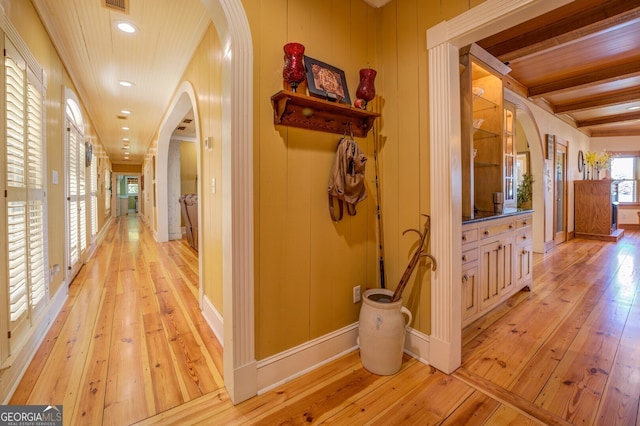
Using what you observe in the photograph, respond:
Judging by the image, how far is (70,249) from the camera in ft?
11.0

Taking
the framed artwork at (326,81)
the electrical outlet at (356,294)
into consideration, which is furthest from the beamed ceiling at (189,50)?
the electrical outlet at (356,294)

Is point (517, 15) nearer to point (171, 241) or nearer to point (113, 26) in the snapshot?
point (113, 26)

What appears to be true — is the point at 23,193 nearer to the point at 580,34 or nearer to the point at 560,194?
the point at 580,34

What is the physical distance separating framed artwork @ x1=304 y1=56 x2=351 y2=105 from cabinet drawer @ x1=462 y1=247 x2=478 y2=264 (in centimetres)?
143

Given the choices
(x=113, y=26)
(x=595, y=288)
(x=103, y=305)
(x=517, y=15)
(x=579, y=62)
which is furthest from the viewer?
(x=579, y=62)

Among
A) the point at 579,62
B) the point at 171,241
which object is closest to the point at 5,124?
the point at 171,241

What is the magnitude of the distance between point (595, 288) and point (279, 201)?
3.88 metres

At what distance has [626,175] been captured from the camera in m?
7.59

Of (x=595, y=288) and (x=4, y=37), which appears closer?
(x=4, y=37)

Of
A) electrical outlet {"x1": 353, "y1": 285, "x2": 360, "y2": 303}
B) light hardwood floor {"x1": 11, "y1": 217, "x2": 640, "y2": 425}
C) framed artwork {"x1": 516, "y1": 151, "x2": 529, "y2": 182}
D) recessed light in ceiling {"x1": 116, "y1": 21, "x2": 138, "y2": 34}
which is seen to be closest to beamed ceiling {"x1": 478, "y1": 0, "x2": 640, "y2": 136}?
framed artwork {"x1": 516, "y1": 151, "x2": 529, "y2": 182}

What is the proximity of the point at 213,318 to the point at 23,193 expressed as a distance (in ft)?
5.17

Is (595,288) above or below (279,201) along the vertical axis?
below

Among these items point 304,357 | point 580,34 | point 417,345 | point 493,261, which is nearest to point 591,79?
point 580,34

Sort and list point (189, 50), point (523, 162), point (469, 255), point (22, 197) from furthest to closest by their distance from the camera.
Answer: point (523, 162) → point (189, 50) → point (469, 255) → point (22, 197)
